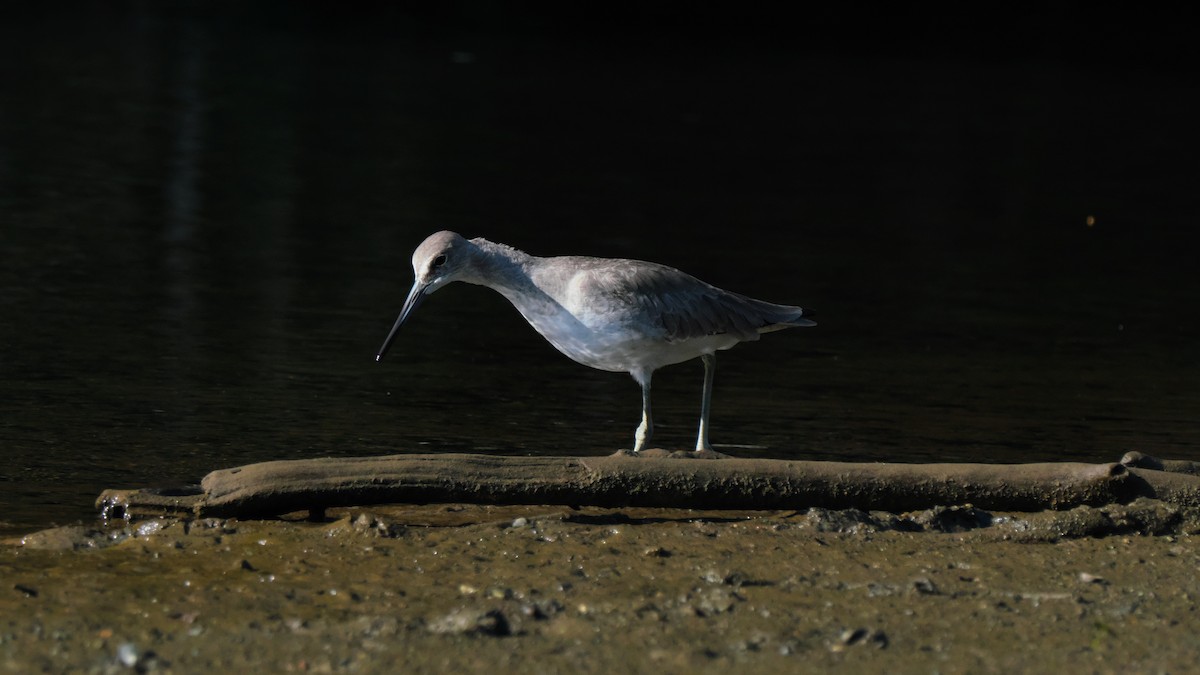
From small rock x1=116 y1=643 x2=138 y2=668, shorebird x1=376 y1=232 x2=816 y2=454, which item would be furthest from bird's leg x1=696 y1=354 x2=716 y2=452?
small rock x1=116 y1=643 x2=138 y2=668

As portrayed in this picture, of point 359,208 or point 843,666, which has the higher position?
point 359,208

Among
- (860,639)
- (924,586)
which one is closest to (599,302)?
(924,586)

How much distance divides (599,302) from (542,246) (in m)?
6.27

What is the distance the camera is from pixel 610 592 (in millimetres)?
5520

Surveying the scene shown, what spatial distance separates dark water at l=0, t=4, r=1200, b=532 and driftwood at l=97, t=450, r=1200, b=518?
79cm

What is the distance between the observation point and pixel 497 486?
6270mm

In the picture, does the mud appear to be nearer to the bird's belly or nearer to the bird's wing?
→ the bird's belly

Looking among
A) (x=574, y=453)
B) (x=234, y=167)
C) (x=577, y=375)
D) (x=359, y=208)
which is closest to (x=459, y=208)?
(x=359, y=208)

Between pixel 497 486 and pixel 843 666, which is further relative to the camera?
pixel 497 486

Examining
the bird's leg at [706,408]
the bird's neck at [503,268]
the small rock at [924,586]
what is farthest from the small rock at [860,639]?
the bird's neck at [503,268]

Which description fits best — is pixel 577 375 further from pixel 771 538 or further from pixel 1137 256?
pixel 1137 256

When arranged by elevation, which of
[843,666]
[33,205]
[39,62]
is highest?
[39,62]

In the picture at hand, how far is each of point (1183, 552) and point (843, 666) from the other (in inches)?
73.4

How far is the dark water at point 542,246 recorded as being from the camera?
841 cm
